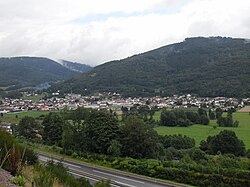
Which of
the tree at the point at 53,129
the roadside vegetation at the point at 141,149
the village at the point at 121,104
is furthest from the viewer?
the village at the point at 121,104

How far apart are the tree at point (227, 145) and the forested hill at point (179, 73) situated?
64.8 metres

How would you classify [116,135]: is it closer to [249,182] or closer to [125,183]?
[125,183]

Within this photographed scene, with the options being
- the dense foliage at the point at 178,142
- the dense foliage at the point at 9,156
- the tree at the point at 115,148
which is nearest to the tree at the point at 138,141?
the tree at the point at 115,148

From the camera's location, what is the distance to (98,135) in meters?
29.6

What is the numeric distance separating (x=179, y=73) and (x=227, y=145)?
10622 centimetres

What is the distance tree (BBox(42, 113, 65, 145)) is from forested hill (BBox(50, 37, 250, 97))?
71.2m

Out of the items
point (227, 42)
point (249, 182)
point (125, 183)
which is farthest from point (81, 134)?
point (227, 42)

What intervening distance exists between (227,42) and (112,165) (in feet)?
555

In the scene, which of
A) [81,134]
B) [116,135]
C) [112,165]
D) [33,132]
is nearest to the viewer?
[112,165]

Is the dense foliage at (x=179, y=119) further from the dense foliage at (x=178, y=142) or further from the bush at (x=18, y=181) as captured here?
the bush at (x=18, y=181)

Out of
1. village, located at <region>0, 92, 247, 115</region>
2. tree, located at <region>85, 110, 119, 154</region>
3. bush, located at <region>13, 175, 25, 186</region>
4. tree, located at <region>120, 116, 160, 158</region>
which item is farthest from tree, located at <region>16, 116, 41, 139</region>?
bush, located at <region>13, 175, 25, 186</region>

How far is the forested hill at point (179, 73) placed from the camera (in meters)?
115

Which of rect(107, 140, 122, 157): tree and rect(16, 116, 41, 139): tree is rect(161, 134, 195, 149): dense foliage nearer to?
rect(107, 140, 122, 157): tree

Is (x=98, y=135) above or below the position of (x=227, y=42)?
below
